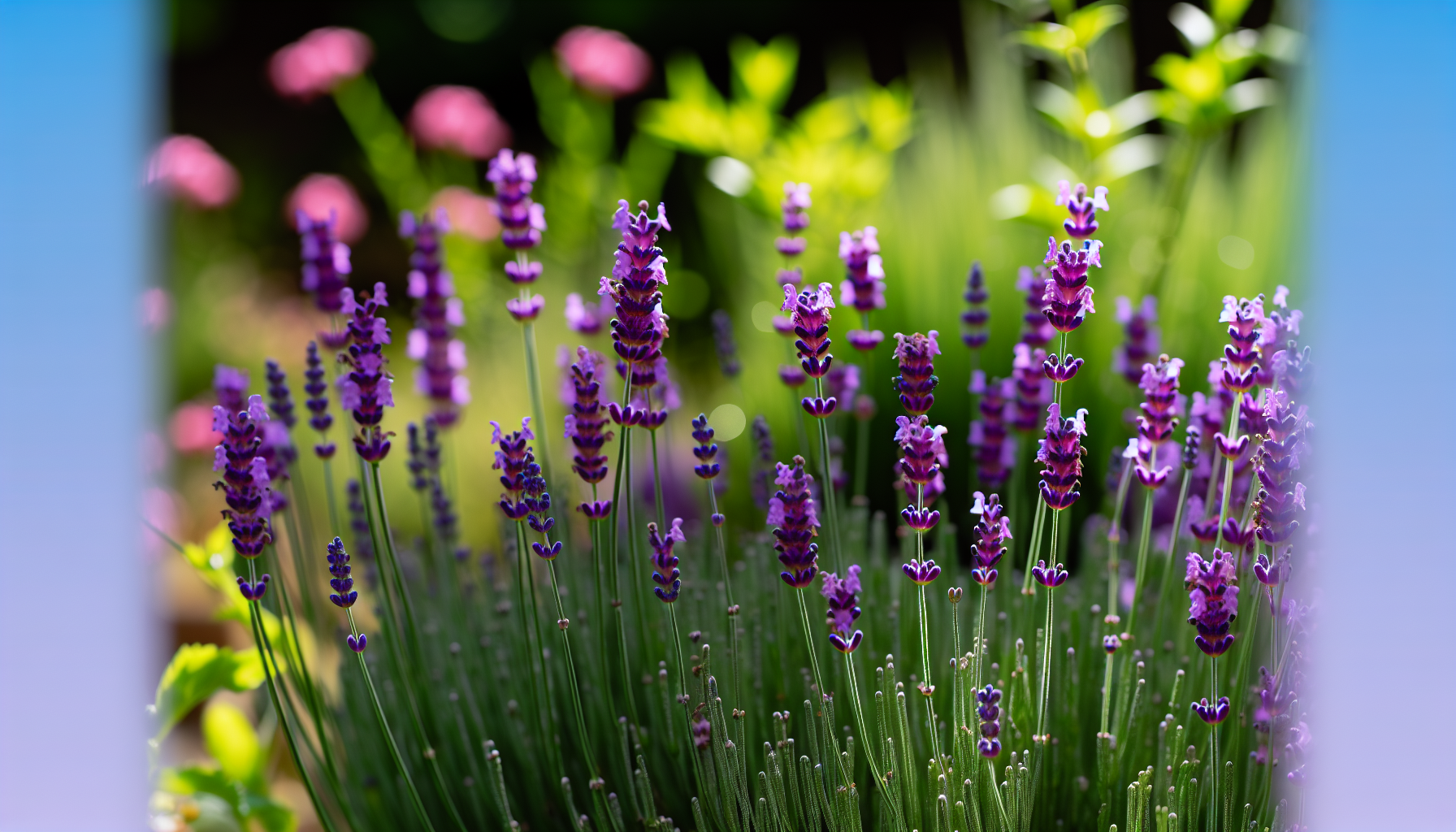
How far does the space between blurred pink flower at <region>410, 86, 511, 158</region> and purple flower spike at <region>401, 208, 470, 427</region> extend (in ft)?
7.79

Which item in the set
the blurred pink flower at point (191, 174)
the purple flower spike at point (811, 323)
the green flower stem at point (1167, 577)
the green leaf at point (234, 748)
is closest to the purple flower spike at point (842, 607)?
the purple flower spike at point (811, 323)

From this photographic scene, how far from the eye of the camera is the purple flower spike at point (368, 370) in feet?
4.00

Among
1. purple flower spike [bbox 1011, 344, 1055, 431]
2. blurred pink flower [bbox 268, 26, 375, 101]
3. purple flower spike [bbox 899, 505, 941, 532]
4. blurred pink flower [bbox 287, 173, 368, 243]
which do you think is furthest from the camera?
blurred pink flower [bbox 287, 173, 368, 243]

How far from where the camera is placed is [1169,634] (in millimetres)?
1577

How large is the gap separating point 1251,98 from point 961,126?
1436mm

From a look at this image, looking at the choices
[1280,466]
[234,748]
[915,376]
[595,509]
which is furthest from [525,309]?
[1280,466]

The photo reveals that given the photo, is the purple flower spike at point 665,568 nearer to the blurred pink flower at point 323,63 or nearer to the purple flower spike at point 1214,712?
the purple flower spike at point 1214,712

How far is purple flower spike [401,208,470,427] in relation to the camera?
1.64 m

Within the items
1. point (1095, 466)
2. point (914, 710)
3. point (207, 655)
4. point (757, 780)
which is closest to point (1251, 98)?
point (1095, 466)

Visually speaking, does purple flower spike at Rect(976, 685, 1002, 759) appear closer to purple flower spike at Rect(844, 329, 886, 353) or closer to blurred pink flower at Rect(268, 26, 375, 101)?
purple flower spike at Rect(844, 329, 886, 353)

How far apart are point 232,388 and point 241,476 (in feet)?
1.11

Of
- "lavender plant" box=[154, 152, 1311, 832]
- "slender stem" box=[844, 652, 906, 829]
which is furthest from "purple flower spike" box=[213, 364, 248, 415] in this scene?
"slender stem" box=[844, 652, 906, 829]

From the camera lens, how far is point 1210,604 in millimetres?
1111

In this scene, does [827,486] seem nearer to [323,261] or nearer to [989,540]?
[989,540]
